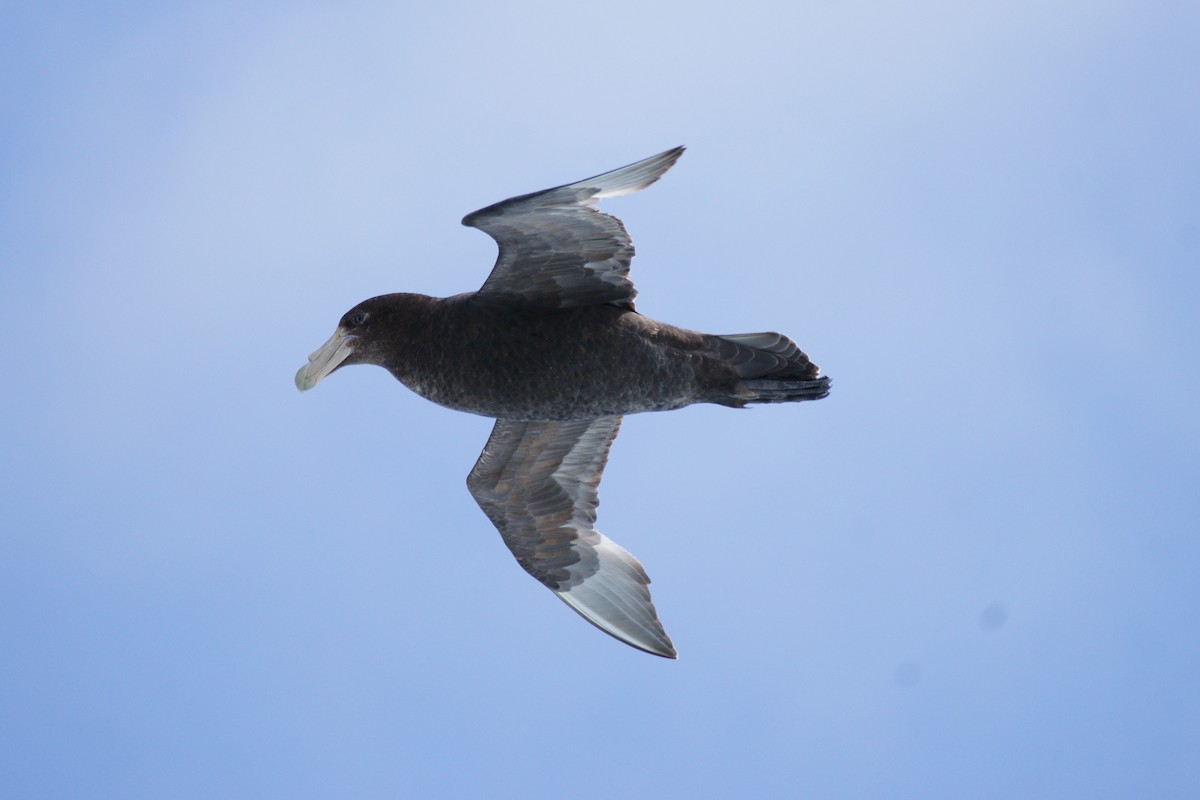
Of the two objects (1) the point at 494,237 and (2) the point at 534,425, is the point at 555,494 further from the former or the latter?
(1) the point at 494,237

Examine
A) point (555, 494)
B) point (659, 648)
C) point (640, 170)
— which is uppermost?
point (640, 170)

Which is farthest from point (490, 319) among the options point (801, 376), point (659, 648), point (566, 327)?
point (659, 648)

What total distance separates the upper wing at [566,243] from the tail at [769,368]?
30.6 inches

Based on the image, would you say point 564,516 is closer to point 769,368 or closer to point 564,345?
point 564,345

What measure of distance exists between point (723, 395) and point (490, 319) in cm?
157

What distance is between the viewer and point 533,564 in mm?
11148

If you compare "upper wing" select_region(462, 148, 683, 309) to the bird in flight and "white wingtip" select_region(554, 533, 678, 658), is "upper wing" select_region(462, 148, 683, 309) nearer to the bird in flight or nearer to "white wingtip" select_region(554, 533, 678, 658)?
the bird in flight

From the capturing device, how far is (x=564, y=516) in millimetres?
11148

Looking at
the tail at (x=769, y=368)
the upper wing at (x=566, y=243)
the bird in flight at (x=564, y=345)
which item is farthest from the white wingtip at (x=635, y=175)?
the tail at (x=769, y=368)

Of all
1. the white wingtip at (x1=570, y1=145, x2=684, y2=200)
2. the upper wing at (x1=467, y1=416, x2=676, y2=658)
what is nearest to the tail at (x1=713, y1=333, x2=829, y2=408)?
the white wingtip at (x1=570, y1=145, x2=684, y2=200)

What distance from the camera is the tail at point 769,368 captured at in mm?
9461

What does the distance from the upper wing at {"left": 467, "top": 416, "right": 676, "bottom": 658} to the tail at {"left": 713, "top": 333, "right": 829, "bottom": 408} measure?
1.79 meters

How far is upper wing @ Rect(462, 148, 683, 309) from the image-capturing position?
8828 millimetres

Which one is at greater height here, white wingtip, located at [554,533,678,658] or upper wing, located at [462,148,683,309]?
upper wing, located at [462,148,683,309]
